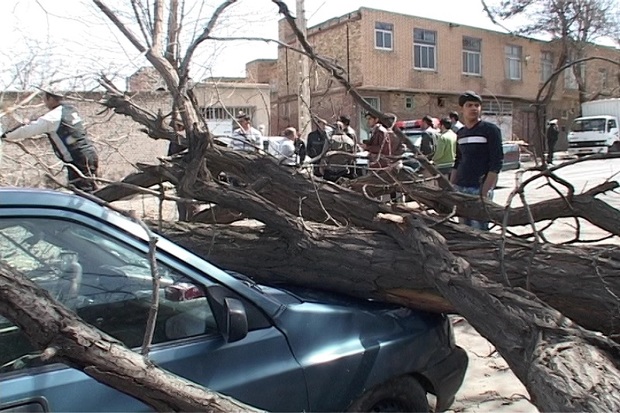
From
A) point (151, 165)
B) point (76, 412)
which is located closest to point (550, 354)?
point (76, 412)

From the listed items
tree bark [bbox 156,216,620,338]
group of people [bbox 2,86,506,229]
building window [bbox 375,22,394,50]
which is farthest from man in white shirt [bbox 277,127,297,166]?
building window [bbox 375,22,394,50]

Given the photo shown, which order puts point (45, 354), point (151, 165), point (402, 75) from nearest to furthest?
point (45, 354) < point (151, 165) < point (402, 75)

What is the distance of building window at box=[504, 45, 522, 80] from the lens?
33.3 m

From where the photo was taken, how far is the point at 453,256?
335 cm

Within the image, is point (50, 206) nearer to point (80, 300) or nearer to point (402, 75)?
point (80, 300)

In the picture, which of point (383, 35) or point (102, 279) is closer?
point (102, 279)

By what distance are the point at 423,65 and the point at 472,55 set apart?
3.55 metres

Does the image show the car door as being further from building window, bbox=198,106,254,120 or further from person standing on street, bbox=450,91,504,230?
person standing on street, bbox=450,91,504,230

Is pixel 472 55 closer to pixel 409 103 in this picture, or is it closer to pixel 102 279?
pixel 409 103

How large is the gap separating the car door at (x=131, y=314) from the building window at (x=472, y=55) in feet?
101

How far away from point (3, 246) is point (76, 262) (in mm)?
251

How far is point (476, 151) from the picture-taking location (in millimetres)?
5680

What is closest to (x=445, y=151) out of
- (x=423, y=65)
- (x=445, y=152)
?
(x=445, y=152)

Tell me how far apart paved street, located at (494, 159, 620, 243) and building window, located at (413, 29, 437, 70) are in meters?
10.5
